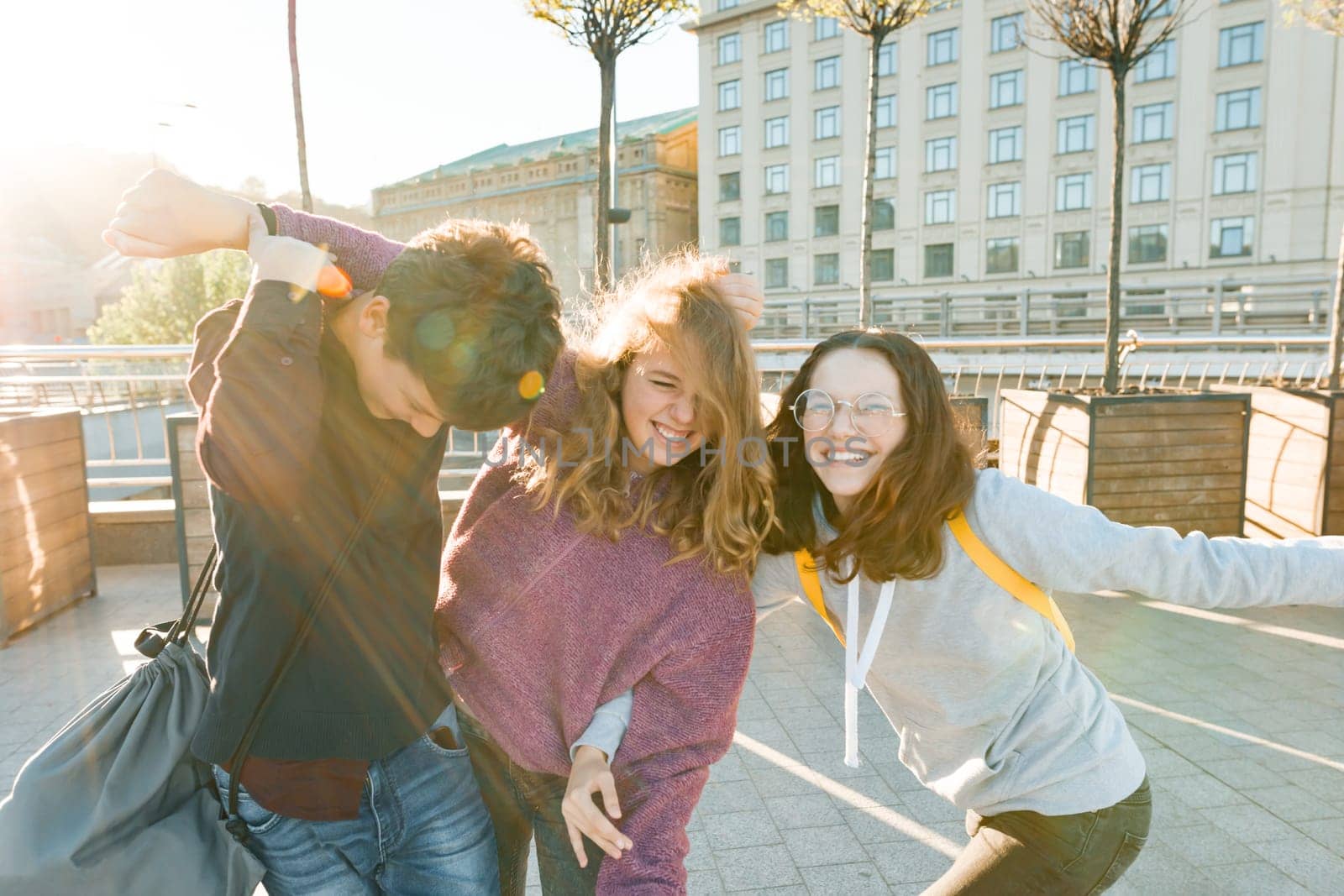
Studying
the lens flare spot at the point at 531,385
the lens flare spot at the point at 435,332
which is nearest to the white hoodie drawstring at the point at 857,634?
the lens flare spot at the point at 531,385

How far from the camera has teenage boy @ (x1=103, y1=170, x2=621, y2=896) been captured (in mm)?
1232

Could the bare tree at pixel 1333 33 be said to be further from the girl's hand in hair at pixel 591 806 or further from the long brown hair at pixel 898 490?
the girl's hand in hair at pixel 591 806

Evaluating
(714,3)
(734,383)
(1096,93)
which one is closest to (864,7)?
(734,383)

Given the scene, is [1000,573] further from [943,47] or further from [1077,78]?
[943,47]

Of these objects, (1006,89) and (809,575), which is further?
(1006,89)

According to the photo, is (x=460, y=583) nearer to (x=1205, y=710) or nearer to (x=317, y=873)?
(x=317, y=873)

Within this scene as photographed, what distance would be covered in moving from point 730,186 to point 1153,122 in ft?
62.7

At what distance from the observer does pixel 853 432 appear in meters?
1.77

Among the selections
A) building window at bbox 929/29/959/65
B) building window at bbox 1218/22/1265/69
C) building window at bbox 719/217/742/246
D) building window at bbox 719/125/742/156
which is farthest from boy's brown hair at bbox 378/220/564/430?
building window at bbox 719/125/742/156

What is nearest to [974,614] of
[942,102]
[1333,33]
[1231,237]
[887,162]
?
[1333,33]

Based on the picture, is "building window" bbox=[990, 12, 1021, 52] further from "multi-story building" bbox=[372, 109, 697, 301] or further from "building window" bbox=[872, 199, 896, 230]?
"multi-story building" bbox=[372, 109, 697, 301]

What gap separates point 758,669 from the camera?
469cm

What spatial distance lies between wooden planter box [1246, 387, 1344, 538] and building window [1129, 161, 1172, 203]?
108 feet

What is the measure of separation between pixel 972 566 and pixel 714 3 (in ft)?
158
